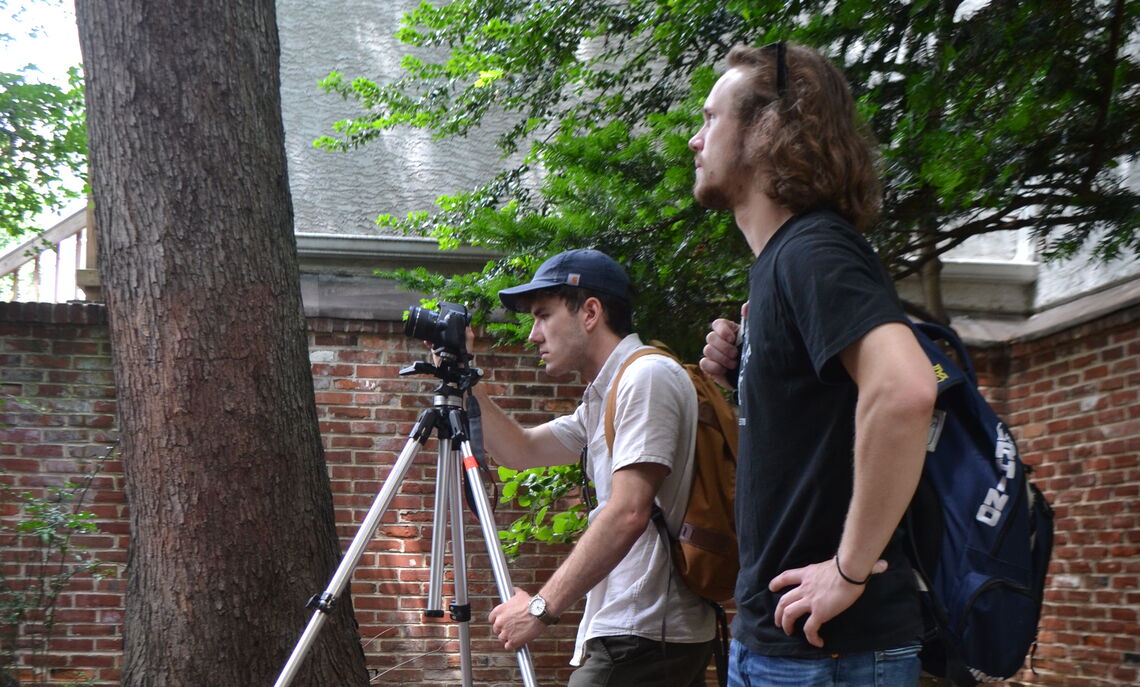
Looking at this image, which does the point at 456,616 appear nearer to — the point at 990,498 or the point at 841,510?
the point at 841,510

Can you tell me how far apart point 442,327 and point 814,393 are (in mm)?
1373

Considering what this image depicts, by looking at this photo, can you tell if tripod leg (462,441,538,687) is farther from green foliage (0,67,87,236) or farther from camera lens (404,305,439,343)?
green foliage (0,67,87,236)

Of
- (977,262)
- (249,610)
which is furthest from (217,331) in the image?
(977,262)

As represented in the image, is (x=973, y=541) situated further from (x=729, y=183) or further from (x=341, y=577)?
(x=341, y=577)

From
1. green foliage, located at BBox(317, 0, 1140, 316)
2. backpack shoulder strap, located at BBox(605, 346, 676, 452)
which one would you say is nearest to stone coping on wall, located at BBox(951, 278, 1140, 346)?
green foliage, located at BBox(317, 0, 1140, 316)

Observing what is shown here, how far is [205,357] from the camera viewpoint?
Answer: 9.76ft

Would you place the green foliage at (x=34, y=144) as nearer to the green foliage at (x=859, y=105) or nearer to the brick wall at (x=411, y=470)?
the brick wall at (x=411, y=470)

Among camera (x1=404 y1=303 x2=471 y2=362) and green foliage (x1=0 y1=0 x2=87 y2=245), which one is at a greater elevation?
green foliage (x1=0 y1=0 x2=87 y2=245)

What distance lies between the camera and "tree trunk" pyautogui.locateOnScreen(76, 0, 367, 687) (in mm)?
2902

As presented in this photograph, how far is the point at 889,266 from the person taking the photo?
4141 mm

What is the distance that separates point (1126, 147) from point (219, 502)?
3108 mm

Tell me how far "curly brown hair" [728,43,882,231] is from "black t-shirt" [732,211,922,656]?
6 cm

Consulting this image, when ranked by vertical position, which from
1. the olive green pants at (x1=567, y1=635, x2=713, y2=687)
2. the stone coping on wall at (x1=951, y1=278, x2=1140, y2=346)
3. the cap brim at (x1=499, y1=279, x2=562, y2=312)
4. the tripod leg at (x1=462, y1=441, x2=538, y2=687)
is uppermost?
the stone coping on wall at (x1=951, y1=278, x2=1140, y2=346)

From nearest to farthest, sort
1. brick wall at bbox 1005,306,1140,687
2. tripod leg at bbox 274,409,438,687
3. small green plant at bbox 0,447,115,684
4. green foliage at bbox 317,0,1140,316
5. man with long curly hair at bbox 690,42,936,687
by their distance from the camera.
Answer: man with long curly hair at bbox 690,42,936,687, tripod leg at bbox 274,409,438,687, green foliage at bbox 317,0,1140,316, small green plant at bbox 0,447,115,684, brick wall at bbox 1005,306,1140,687
